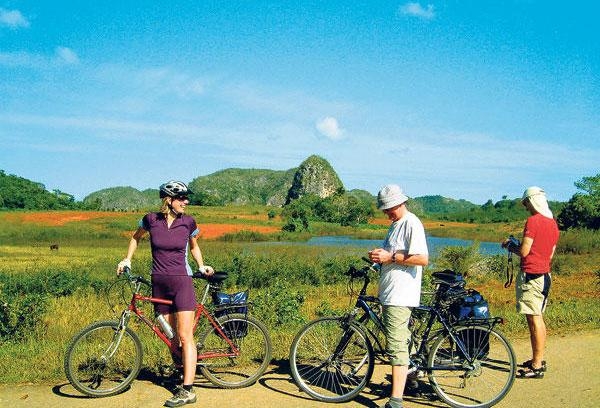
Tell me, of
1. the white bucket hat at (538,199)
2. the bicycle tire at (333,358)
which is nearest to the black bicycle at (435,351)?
the bicycle tire at (333,358)

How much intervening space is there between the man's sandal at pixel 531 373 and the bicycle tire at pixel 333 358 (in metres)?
1.75

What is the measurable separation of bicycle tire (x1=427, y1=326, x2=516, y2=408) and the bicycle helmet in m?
2.83

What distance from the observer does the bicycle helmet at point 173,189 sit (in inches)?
198

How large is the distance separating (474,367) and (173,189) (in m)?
3.35

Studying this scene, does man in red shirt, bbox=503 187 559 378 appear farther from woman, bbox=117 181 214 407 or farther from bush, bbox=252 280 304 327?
bush, bbox=252 280 304 327

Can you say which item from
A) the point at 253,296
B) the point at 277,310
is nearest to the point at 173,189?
the point at 277,310

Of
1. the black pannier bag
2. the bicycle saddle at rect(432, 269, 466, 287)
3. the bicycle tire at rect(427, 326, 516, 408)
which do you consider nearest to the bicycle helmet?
the black pannier bag

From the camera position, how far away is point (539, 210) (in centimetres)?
576

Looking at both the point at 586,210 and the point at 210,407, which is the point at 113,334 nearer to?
the point at 210,407

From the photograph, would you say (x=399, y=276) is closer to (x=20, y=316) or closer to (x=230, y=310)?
(x=230, y=310)

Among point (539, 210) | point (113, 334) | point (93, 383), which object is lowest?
point (93, 383)

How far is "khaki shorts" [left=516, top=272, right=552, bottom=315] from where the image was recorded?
5.86 meters

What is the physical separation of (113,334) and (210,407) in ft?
4.08

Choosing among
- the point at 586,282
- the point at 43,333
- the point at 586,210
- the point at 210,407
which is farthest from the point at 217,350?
the point at 586,210
